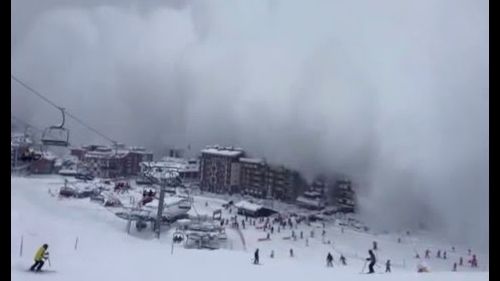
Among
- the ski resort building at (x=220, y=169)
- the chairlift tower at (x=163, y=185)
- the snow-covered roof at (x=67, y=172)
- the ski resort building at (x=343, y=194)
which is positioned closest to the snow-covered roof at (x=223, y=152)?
the ski resort building at (x=220, y=169)

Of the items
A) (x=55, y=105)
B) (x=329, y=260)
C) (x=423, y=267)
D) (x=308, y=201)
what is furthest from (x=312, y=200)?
(x=55, y=105)

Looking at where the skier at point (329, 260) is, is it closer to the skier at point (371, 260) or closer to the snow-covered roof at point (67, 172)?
the skier at point (371, 260)

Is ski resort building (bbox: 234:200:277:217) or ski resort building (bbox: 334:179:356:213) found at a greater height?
ski resort building (bbox: 334:179:356:213)

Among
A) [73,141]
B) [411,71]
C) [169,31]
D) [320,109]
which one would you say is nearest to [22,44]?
[73,141]

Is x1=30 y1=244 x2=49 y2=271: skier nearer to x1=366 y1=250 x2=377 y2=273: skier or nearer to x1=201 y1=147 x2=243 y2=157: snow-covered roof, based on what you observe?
x1=201 y1=147 x2=243 y2=157: snow-covered roof

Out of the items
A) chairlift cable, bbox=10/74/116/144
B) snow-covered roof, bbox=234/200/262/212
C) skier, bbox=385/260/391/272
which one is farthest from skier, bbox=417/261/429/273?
chairlift cable, bbox=10/74/116/144

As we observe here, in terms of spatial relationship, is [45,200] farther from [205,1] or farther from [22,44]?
[205,1]
